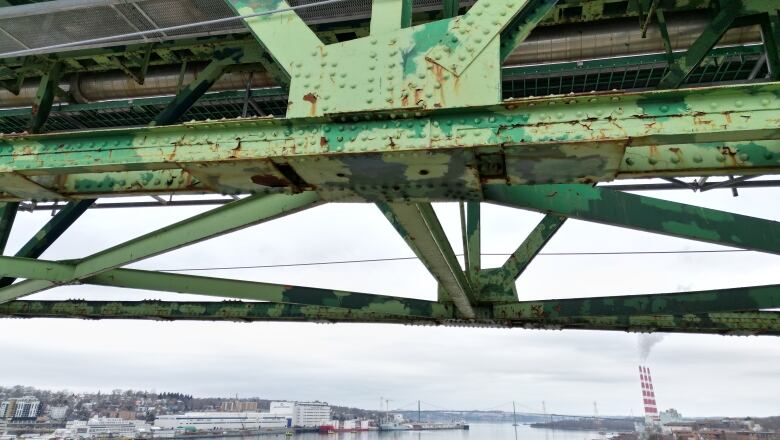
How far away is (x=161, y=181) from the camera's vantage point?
3.49m

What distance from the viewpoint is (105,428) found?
99.1 meters

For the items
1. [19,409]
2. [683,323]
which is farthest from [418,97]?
[19,409]

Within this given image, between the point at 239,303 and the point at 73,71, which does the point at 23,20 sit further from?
the point at 239,303

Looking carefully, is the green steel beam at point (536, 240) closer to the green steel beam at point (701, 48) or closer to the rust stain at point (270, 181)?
the green steel beam at point (701, 48)

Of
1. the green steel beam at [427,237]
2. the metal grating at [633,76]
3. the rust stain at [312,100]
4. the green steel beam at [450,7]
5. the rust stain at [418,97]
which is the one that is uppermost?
the metal grating at [633,76]

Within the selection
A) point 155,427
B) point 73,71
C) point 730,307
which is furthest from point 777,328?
point 155,427

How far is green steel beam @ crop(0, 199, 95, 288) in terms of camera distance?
267 inches

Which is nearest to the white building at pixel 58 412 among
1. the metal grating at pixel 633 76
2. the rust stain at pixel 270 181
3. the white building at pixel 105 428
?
the white building at pixel 105 428

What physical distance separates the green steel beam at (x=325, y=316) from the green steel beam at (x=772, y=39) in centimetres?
394

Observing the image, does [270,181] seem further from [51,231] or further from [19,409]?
[19,409]

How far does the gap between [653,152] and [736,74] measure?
5789 millimetres

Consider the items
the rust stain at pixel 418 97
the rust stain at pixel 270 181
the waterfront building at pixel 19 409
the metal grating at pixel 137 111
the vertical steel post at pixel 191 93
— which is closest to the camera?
the rust stain at pixel 418 97

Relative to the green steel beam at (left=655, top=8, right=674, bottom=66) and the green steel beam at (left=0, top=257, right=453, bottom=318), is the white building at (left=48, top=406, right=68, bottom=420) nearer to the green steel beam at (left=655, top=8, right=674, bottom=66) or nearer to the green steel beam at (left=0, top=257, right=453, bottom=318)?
the green steel beam at (left=0, top=257, right=453, bottom=318)

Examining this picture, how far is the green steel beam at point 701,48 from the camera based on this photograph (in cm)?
465
